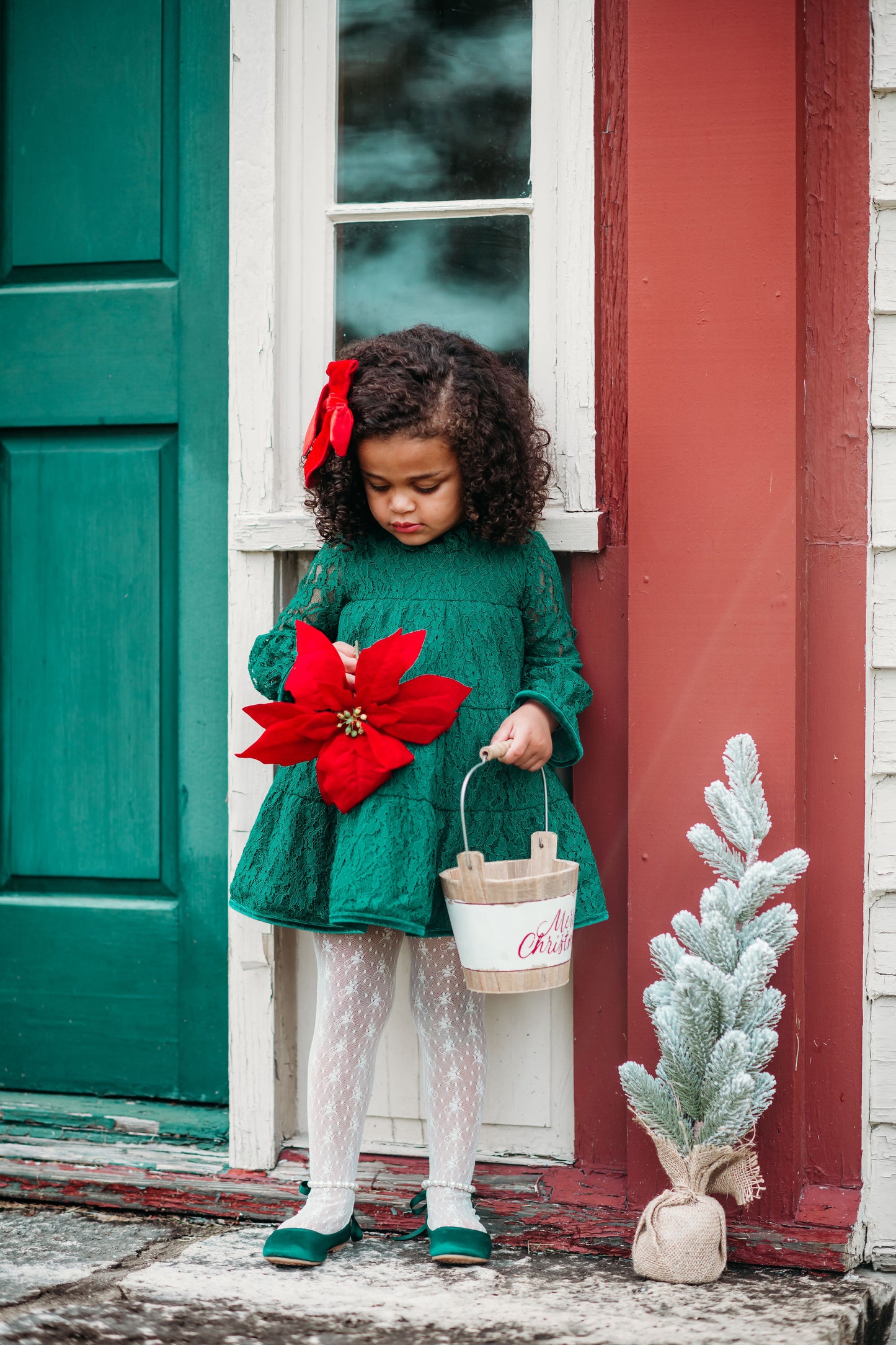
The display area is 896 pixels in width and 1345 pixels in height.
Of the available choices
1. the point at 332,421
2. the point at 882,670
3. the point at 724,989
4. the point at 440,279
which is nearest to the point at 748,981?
the point at 724,989

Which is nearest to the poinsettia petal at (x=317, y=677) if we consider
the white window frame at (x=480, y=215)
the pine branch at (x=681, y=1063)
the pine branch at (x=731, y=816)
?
the white window frame at (x=480, y=215)

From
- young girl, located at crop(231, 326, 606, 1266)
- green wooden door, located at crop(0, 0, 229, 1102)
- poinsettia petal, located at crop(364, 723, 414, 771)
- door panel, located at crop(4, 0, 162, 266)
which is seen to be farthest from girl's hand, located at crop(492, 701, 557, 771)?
door panel, located at crop(4, 0, 162, 266)

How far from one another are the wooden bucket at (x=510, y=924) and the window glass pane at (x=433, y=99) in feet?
3.91

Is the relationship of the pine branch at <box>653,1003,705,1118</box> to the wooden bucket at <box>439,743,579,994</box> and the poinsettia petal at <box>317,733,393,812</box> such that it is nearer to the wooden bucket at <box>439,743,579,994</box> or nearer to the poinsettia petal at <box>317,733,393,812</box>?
the wooden bucket at <box>439,743,579,994</box>

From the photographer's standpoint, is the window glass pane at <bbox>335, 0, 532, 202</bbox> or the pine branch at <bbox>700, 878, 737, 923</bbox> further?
the window glass pane at <bbox>335, 0, 532, 202</bbox>

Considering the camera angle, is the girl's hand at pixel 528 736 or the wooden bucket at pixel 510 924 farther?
the girl's hand at pixel 528 736

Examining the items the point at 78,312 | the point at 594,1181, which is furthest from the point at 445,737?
the point at 78,312

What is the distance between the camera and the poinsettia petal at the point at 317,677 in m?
1.96

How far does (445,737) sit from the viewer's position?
203 centimetres

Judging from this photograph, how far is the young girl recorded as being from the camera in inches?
77.6

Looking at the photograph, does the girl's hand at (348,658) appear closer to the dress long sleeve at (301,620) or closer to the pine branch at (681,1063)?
the dress long sleeve at (301,620)

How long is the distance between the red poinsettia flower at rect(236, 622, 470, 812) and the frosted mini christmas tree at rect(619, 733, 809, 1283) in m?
0.48

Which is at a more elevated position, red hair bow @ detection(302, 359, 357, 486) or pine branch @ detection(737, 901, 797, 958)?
red hair bow @ detection(302, 359, 357, 486)

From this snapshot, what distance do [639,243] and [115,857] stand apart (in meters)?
1.59
